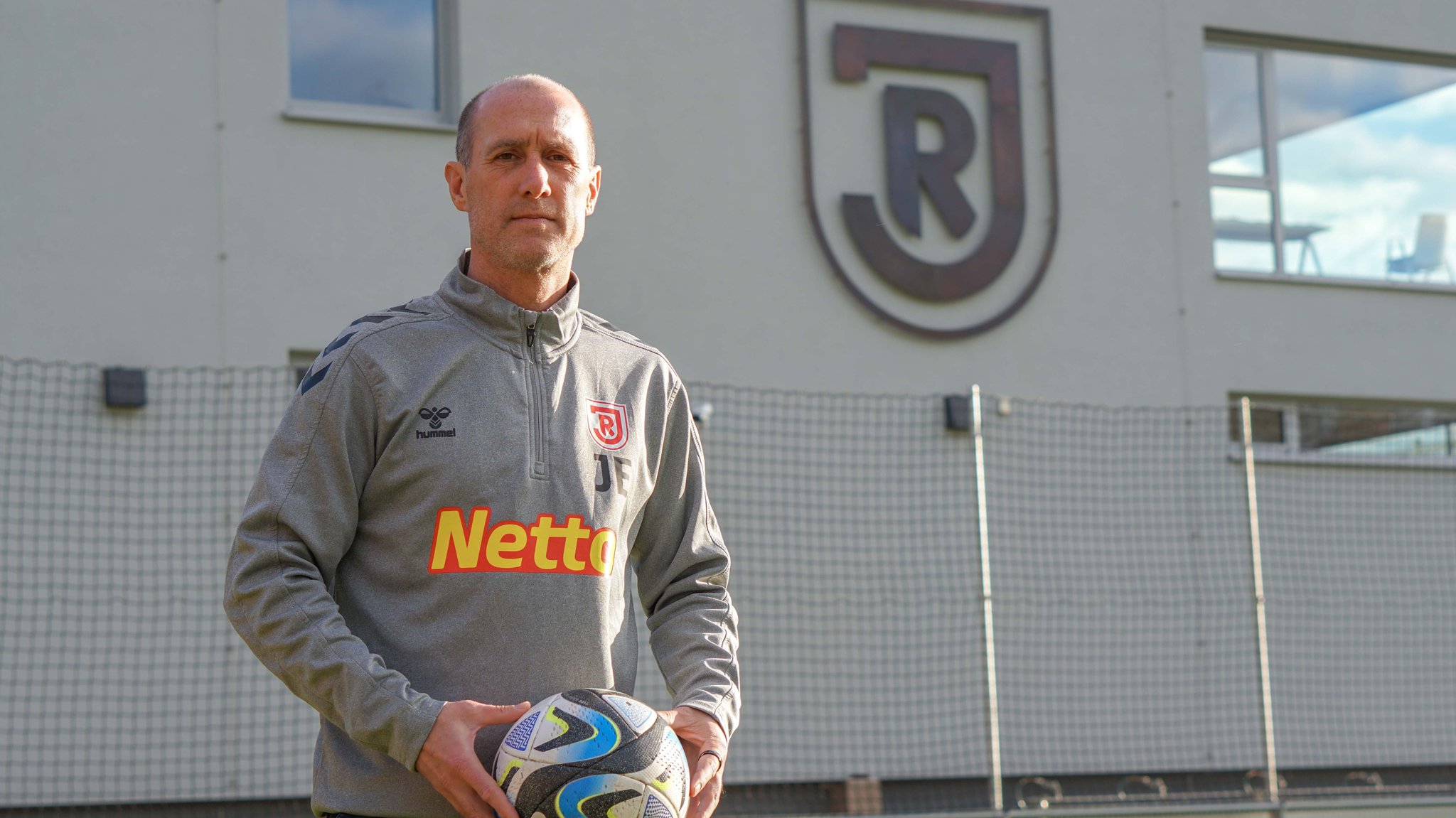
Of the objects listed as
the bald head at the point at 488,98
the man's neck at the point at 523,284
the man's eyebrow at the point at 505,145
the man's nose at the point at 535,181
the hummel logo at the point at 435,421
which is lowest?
the hummel logo at the point at 435,421

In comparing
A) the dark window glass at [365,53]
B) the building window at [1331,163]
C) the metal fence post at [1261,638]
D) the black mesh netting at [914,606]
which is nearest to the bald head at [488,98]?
the black mesh netting at [914,606]

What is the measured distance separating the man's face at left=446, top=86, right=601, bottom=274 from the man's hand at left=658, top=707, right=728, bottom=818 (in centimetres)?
69

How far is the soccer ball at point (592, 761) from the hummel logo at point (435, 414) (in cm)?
42

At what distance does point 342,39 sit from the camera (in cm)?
908

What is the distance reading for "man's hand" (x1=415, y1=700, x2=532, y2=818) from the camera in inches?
80.3

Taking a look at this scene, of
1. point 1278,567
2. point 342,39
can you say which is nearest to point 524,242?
point 342,39

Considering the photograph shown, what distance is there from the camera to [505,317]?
7.68 ft

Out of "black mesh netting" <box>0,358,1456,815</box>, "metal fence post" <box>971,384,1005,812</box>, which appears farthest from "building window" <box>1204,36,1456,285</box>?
"metal fence post" <box>971,384,1005,812</box>

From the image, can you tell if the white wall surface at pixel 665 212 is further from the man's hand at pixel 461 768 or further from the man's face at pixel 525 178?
the man's hand at pixel 461 768

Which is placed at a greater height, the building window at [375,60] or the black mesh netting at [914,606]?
the building window at [375,60]

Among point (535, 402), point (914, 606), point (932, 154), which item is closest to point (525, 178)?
point (535, 402)

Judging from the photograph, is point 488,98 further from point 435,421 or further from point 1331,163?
point 1331,163

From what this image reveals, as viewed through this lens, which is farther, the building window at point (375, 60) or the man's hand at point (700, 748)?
the building window at point (375, 60)

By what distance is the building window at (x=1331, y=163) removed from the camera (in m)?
11.3
